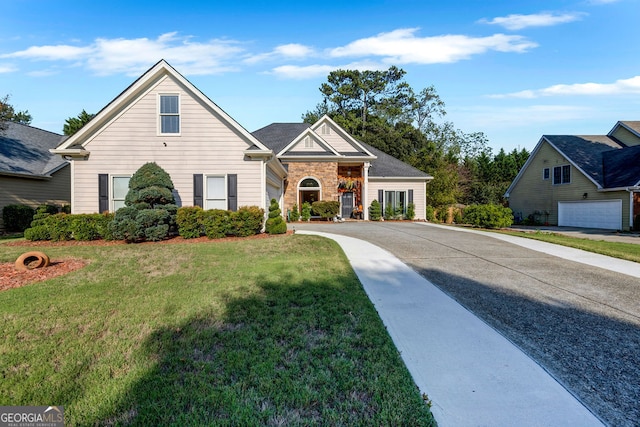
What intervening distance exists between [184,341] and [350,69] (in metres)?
47.1

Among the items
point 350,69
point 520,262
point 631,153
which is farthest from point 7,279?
point 350,69

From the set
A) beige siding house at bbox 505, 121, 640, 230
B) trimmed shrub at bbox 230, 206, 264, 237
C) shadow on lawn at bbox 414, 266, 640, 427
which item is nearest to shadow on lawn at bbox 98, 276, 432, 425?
shadow on lawn at bbox 414, 266, 640, 427

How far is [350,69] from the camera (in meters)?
45.4

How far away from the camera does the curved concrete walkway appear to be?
2.48 meters

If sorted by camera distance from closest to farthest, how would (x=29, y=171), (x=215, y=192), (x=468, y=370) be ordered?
(x=468, y=370) < (x=215, y=192) < (x=29, y=171)

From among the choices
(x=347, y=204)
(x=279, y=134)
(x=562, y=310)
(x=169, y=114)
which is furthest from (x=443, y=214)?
(x=562, y=310)

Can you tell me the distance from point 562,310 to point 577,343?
1.27 m

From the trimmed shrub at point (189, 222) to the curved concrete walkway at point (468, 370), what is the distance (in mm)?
8237

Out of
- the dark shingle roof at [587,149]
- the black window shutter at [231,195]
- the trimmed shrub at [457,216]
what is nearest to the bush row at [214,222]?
the black window shutter at [231,195]

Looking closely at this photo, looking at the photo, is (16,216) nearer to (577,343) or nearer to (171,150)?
(171,150)

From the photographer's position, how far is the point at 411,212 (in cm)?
2331

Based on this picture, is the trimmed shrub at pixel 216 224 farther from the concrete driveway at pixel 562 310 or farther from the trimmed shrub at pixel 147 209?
the concrete driveway at pixel 562 310

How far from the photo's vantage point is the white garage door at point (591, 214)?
19.6 metres

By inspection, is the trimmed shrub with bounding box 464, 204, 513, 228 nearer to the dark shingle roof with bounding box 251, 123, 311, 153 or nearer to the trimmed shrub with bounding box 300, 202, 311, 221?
the trimmed shrub with bounding box 300, 202, 311, 221
